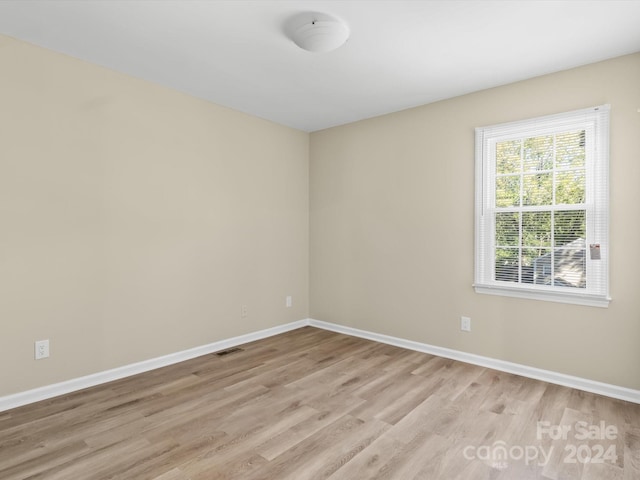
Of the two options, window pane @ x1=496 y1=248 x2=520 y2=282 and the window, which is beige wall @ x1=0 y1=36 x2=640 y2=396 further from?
window pane @ x1=496 y1=248 x2=520 y2=282

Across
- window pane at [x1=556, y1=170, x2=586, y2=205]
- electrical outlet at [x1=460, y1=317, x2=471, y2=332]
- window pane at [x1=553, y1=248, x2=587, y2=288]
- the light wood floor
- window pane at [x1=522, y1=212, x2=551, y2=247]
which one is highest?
window pane at [x1=556, y1=170, x2=586, y2=205]

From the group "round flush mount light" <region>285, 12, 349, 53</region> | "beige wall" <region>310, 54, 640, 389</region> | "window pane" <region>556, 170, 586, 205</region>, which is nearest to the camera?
"round flush mount light" <region>285, 12, 349, 53</region>

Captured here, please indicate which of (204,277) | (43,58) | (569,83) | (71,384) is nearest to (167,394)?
(71,384)

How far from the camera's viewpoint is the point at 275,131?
14.7ft

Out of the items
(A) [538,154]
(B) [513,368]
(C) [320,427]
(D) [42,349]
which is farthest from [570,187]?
(D) [42,349]

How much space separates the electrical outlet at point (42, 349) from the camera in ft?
8.81

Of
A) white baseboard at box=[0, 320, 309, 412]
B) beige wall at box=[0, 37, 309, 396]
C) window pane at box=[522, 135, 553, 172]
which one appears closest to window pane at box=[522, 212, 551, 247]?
window pane at box=[522, 135, 553, 172]

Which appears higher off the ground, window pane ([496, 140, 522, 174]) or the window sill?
window pane ([496, 140, 522, 174])

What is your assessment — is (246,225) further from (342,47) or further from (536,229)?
(536,229)

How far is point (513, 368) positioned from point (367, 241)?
1951 millimetres

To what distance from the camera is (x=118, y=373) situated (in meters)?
3.10

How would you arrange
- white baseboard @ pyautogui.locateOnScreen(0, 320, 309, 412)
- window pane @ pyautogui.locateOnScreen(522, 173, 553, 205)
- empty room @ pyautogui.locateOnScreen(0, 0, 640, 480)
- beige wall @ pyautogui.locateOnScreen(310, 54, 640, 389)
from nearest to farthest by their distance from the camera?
empty room @ pyautogui.locateOnScreen(0, 0, 640, 480), white baseboard @ pyautogui.locateOnScreen(0, 320, 309, 412), beige wall @ pyautogui.locateOnScreen(310, 54, 640, 389), window pane @ pyautogui.locateOnScreen(522, 173, 553, 205)

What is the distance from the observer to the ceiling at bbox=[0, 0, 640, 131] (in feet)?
7.25

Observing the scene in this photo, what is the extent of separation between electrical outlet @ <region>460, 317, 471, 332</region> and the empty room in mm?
41
